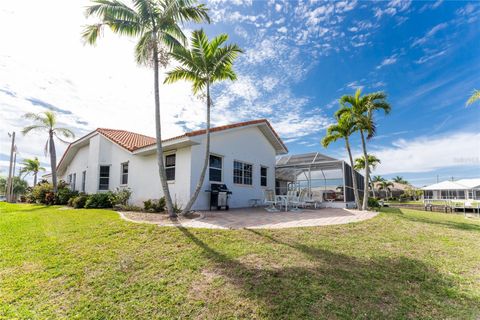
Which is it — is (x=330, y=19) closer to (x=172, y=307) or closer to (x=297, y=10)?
(x=297, y=10)

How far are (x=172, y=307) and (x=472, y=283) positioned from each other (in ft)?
16.0

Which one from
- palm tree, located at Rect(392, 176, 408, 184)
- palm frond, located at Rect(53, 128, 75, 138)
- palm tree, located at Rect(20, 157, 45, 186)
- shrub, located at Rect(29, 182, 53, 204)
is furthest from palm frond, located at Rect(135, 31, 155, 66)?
palm tree, located at Rect(392, 176, 408, 184)

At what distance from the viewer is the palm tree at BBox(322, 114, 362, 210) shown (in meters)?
14.0

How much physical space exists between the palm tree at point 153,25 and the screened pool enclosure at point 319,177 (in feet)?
36.4

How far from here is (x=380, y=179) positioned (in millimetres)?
53531

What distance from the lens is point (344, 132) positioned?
14.2m

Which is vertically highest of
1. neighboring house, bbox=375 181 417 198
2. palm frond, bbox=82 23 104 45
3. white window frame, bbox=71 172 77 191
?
palm frond, bbox=82 23 104 45

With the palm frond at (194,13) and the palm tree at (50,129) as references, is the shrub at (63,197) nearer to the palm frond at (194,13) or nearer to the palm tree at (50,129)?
the palm tree at (50,129)

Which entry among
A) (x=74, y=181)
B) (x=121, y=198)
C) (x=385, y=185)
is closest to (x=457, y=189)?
(x=385, y=185)

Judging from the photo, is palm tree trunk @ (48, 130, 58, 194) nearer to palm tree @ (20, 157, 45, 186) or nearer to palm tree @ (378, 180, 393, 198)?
palm tree @ (20, 157, 45, 186)

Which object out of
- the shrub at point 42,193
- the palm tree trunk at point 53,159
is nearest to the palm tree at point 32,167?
the shrub at point 42,193

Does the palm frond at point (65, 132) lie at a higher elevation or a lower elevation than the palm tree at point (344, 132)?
higher

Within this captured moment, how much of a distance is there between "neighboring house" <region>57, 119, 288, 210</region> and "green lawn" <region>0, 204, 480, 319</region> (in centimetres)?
506

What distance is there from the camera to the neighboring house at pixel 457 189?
2580 cm
